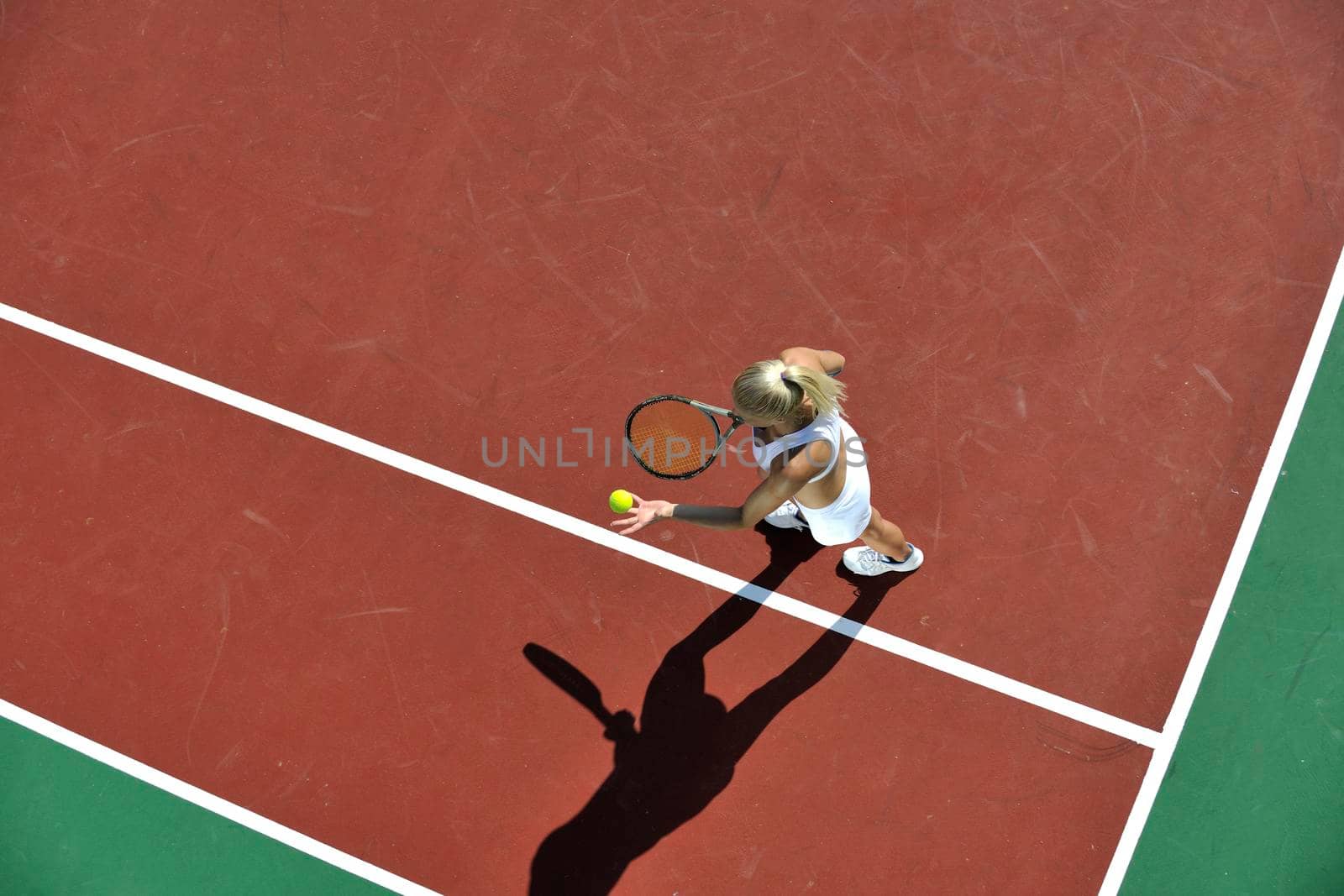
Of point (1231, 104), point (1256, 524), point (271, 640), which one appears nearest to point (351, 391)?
point (271, 640)

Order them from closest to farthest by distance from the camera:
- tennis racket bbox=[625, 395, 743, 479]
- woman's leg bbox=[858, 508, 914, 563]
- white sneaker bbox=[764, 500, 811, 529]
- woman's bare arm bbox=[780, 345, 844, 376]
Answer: woman's bare arm bbox=[780, 345, 844, 376]
woman's leg bbox=[858, 508, 914, 563]
tennis racket bbox=[625, 395, 743, 479]
white sneaker bbox=[764, 500, 811, 529]

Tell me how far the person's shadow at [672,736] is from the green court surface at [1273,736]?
6.97 ft

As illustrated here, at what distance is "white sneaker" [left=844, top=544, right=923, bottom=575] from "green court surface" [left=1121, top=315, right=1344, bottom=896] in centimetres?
195

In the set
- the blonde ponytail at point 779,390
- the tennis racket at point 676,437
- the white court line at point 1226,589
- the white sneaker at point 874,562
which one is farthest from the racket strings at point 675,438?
the white court line at point 1226,589

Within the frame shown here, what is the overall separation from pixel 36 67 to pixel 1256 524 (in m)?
9.30

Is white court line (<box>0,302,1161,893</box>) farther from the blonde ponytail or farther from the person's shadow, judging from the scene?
the blonde ponytail

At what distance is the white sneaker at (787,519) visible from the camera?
18.1ft

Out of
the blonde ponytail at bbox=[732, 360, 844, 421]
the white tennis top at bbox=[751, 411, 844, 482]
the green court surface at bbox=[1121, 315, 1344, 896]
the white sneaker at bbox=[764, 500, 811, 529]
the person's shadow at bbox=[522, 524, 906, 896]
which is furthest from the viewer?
the white sneaker at bbox=[764, 500, 811, 529]

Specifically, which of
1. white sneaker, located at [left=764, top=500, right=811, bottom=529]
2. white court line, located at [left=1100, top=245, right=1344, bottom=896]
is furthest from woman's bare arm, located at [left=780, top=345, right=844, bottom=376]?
white court line, located at [left=1100, top=245, right=1344, bottom=896]

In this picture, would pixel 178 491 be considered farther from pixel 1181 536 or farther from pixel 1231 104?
pixel 1231 104

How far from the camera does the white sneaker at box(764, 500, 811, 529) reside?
5.51 m

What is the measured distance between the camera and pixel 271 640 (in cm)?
564

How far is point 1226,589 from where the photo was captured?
552 centimetres

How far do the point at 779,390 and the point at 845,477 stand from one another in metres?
0.88
